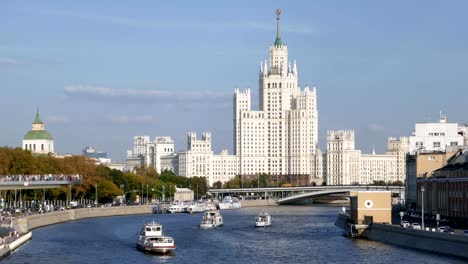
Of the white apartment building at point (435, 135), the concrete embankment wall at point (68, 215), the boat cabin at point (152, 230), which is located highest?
the white apartment building at point (435, 135)

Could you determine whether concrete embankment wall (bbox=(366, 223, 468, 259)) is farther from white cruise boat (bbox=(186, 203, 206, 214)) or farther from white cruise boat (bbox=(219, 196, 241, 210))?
white cruise boat (bbox=(219, 196, 241, 210))

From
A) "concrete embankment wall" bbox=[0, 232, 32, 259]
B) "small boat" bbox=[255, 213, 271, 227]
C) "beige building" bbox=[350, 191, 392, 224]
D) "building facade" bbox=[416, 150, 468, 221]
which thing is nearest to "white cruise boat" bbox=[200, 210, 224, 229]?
"small boat" bbox=[255, 213, 271, 227]

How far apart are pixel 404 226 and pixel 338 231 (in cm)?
2224

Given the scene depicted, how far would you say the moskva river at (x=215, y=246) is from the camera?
244 feet

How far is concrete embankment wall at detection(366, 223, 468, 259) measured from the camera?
226 ft

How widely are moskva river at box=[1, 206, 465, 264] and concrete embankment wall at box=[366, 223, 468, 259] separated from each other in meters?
0.70

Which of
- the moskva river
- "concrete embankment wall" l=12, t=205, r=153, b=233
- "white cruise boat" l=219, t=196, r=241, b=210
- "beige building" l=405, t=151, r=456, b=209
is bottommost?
the moskva river

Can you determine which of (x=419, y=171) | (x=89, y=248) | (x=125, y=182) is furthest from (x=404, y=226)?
(x=125, y=182)

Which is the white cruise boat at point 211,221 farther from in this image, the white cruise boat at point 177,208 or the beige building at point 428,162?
the white cruise boat at point 177,208

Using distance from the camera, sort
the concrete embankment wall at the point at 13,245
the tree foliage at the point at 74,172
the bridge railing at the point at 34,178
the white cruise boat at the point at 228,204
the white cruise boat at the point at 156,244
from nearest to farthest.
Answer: the concrete embankment wall at the point at 13,245, the white cruise boat at the point at 156,244, the bridge railing at the point at 34,178, the tree foliage at the point at 74,172, the white cruise boat at the point at 228,204

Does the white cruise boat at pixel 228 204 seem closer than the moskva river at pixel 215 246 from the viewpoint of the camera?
No

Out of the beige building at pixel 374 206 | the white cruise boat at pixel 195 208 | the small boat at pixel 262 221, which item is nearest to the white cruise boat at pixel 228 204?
the white cruise boat at pixel 195 208

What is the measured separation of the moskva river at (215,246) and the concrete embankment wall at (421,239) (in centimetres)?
70

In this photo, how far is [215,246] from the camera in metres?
87.4
